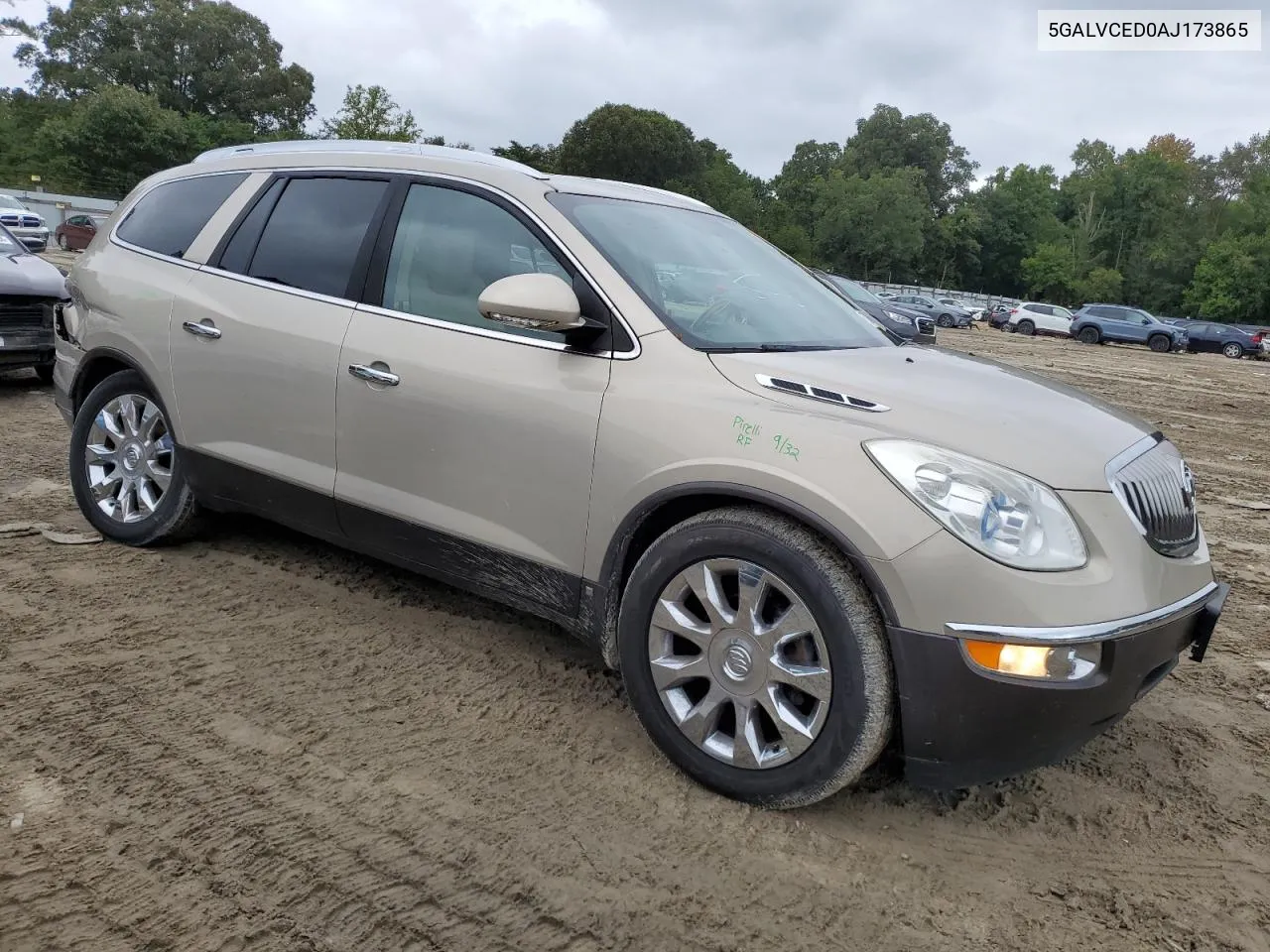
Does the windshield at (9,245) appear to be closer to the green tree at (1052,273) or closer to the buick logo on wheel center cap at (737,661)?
the buick logo on wheel center cap at (737,661)

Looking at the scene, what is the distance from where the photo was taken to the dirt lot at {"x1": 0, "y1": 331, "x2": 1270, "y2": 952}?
212 centimetres

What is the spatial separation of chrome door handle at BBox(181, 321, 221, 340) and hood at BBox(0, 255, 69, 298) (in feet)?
15.2

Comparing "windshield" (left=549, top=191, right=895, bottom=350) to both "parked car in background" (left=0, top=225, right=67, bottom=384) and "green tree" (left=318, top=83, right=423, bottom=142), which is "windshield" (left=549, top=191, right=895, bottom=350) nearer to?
"parked car in background" (left=0, top=225, right=67, bottom=384)

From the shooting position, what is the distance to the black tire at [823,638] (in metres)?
2.32

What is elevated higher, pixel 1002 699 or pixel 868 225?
pixel 868 225

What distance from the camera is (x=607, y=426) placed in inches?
109

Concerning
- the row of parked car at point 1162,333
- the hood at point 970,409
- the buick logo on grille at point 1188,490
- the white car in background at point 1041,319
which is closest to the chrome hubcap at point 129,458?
the hood at point 970,409

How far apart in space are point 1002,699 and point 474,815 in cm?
141

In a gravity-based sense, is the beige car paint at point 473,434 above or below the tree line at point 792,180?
below

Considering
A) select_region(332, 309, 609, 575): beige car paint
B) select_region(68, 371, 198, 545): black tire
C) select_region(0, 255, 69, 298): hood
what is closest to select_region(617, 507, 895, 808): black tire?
select_region(332, 309, 609, 575): beige car paint

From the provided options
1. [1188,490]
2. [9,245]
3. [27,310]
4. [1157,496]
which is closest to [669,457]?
[1157,496]

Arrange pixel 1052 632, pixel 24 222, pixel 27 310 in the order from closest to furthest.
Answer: pixel 1052 632
pixel 27 310
pixel 24 222

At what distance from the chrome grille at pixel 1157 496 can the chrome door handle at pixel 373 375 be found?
7.44 feet

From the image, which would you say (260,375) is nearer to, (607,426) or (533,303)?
(533,303)
